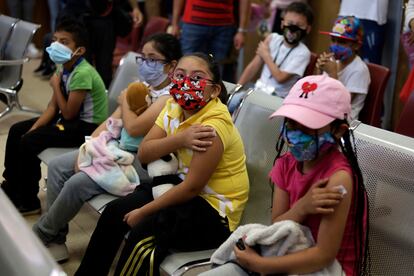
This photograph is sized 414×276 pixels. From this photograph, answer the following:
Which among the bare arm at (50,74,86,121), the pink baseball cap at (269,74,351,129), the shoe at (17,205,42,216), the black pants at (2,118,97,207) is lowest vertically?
the shoe at (17,205,42,216)

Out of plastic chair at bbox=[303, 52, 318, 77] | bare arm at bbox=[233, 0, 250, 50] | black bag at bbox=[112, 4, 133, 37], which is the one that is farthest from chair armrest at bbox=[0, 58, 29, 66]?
plastic chair at bbox=[303, 52, 318, 77]

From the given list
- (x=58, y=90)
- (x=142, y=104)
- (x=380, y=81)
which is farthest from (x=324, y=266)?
(x=58, y=90)

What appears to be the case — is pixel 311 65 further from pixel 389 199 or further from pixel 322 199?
pixel 322 199

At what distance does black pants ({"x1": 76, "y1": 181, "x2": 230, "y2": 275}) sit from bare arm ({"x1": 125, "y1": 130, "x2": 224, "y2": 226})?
0.03 meters

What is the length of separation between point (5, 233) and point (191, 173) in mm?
978

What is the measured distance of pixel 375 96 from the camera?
2852 millimetres

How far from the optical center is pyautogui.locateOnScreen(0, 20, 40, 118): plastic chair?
153 inches

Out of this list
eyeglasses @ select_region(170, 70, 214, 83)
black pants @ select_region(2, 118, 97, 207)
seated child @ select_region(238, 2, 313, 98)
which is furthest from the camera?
seated child @ select_region(238, 2, 313, 98)

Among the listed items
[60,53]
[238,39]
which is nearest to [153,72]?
[60,53]

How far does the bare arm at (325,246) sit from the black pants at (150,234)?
1.39 ft

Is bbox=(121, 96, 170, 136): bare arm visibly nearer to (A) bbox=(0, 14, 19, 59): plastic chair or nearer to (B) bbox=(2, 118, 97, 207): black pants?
(B) bbox=(2, 118, 97, 207): black pants

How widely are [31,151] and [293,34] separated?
1604mm

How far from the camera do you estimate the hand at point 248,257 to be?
1.57 metres

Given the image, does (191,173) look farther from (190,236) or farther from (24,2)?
(24,2)
